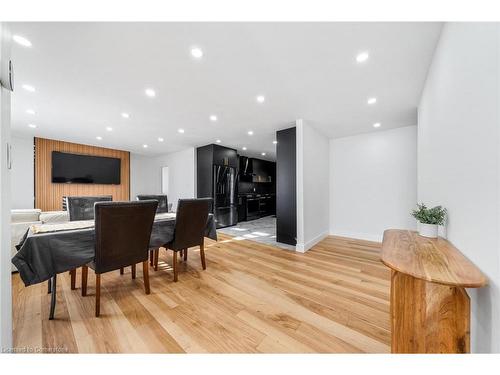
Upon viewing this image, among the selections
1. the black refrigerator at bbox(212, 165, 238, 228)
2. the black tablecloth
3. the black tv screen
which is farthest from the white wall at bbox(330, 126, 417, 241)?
the black tv screen

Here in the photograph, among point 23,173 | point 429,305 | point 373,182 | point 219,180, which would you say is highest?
point 23,173

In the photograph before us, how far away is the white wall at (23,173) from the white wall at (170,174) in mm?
2407

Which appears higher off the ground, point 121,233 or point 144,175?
point 144,175

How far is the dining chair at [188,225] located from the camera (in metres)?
2.15

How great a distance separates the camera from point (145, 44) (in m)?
1.57

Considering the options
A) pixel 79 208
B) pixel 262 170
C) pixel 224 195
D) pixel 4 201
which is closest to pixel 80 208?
pixel 79 208

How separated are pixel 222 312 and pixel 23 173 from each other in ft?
21.8

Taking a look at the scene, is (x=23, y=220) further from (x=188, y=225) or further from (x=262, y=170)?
(x=262, y=170)

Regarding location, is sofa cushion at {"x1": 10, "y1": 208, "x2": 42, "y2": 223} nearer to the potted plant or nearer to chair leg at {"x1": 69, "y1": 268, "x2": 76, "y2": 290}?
chair leg at {"x1": 69, "y1": 268, "x2": 76, "y2": 290}

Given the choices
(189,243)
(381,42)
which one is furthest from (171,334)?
(381,42)

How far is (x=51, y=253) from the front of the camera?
56.6 inches

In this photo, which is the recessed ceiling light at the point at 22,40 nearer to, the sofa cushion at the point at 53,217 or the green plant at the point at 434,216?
the sofa cushion at the point at 53,217
